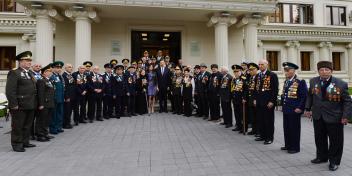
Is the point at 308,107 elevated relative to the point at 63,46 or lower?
lower

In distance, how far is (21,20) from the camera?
803 inches

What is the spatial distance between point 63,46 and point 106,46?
2426 millimetres

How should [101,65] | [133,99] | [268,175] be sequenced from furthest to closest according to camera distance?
[101,65], [133,99], [268,175]

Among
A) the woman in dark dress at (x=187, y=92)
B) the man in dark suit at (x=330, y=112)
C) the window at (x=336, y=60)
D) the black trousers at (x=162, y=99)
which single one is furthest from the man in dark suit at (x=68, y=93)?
the window at (x=336, y=60)

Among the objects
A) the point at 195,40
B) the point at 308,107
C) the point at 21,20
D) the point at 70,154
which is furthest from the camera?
the point at 21,20

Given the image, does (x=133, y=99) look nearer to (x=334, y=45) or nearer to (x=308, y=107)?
(x=308, y=107)

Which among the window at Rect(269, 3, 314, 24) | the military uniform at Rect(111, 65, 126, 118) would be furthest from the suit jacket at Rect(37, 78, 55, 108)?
the window at Rect(269, 3, 314, 24)

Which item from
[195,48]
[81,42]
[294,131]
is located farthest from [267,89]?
[195,48]

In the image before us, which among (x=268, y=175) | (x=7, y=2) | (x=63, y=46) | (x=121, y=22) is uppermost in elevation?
(x=7, y=2)

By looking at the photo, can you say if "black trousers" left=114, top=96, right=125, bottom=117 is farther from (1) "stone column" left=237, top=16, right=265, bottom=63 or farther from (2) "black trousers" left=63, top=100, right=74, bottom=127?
Result: (1) "stone column" left=237, top=16, right=265, bottom=63

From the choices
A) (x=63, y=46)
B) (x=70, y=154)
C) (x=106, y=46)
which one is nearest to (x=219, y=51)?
(x=106, y=46)

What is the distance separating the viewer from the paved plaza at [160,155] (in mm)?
5012

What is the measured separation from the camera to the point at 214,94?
1080 cm

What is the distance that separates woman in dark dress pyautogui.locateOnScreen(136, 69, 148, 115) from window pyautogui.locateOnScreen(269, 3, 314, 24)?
17.1 m
